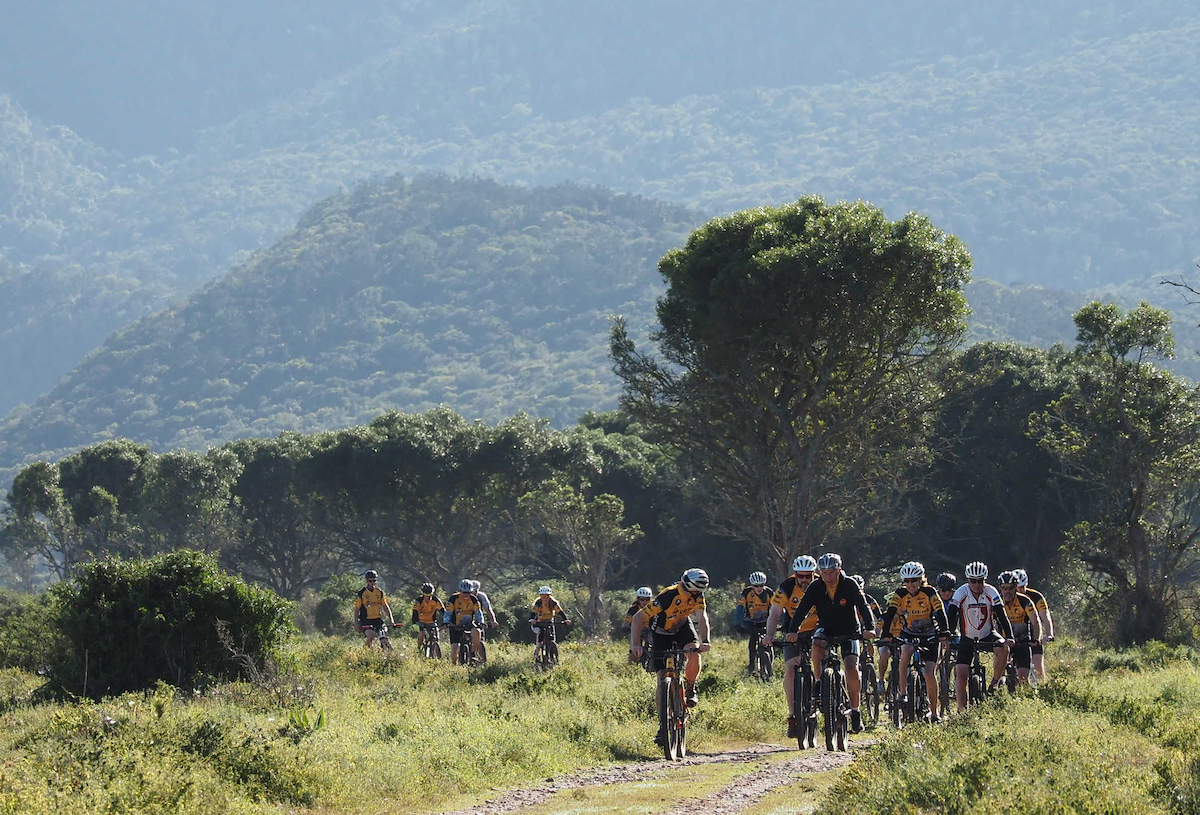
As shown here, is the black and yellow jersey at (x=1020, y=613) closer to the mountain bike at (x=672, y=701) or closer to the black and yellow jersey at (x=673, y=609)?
the black and yellow jersey at (x=673, y=609)

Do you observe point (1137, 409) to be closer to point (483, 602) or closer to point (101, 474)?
point (483, 602)

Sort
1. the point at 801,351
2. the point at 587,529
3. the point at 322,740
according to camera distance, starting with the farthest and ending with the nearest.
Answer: the point at 587,529 → the point at 801,351 → the point at 322,740

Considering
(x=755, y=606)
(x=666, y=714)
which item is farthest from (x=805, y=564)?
(x=755, y=606)

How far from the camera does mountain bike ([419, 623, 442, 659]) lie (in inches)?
1220

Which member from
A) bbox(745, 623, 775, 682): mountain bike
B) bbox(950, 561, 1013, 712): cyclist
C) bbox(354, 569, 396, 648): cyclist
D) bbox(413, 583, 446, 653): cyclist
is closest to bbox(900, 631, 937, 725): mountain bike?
bbox(950, 561, 1013, 712): cyclist

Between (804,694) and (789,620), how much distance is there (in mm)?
823

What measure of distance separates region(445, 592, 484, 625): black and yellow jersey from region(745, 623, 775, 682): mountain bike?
5.38m

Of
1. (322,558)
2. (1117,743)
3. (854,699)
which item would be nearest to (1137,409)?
(854,699)

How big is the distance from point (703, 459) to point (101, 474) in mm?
43467

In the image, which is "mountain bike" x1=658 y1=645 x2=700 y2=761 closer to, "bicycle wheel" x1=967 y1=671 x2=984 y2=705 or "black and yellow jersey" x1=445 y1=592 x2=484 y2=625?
"bicycle wheel" x1=967 y1=671 x2=984 y2=705

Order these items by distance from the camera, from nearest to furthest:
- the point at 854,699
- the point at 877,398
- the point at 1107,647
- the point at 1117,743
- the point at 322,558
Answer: the point at 1117,743 → the point at 854,699 → the point at 1107,647 → the point at 877,398 → the point at 322,558

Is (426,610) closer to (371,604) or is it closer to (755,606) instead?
(371,604)

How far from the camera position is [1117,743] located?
12.8 metres

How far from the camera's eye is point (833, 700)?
16.3 m
